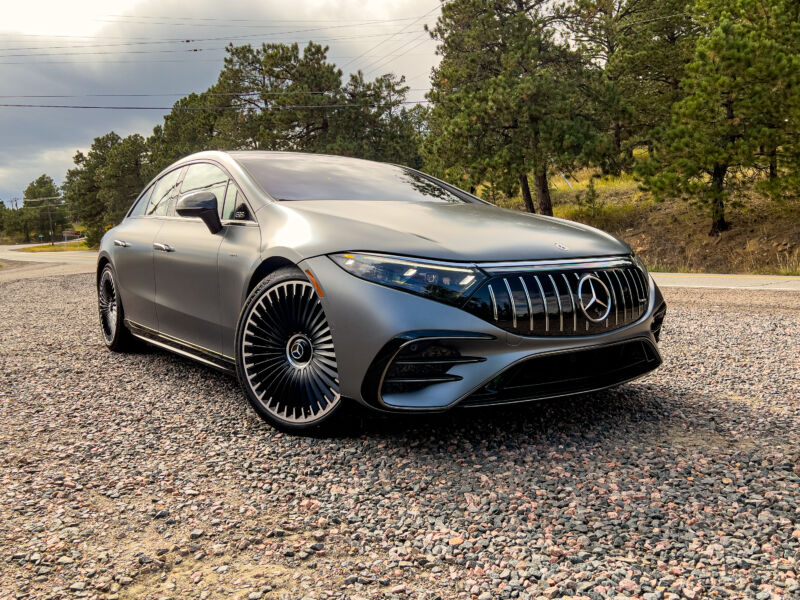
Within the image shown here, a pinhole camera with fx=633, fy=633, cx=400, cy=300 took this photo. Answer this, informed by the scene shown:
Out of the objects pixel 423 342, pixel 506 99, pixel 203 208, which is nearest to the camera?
pixel 423 342

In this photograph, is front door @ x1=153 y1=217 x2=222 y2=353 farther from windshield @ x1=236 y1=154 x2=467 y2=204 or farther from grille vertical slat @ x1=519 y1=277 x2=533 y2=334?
grille vertical slat @ x1=519 y1=277 x2=533 y2=334

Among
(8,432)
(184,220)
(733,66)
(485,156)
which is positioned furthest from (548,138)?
(8,432)

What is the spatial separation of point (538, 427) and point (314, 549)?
1.48m

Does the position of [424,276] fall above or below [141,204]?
below

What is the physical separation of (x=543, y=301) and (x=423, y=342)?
0.56 meters

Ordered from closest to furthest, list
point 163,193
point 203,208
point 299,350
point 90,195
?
point 299,350 < point 203,208 < point 163,193 < point 90,195

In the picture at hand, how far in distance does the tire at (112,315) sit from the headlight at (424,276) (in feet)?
10.7

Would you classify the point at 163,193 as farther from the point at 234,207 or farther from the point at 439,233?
the point at 439,233

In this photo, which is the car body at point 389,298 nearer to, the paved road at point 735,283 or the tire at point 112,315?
the tire at point 112,315

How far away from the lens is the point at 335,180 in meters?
4.00

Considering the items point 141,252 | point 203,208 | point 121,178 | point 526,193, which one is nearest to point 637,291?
point 203,208

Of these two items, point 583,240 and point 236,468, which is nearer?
point 236,468

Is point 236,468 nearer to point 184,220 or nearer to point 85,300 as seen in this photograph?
point 184,220

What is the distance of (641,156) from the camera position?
21.2 m
